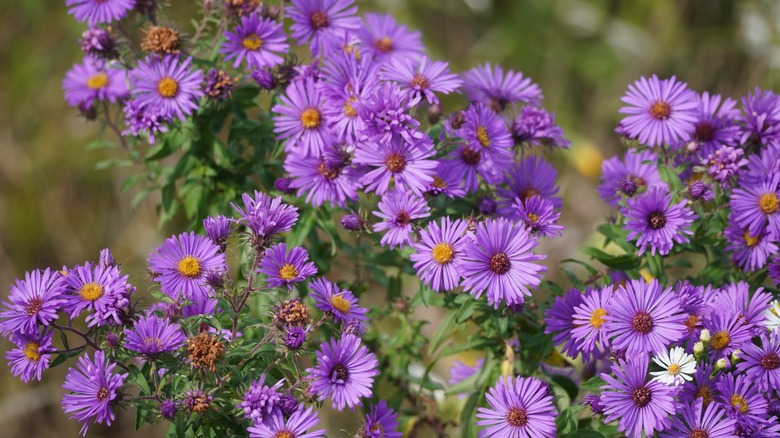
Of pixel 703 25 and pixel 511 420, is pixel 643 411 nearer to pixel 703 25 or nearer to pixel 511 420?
pixel 511 420

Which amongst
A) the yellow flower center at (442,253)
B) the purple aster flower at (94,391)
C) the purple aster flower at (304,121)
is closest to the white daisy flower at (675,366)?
the yellow flower center at (442,253)

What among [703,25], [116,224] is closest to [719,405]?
[116,224]

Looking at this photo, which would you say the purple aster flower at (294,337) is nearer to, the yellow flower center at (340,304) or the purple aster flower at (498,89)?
the yellow flower center at (340,304)

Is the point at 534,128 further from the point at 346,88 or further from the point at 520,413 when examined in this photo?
the point at 520,413

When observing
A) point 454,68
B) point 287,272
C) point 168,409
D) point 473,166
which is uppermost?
point 454,68

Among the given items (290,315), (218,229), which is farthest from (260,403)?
(218,229)

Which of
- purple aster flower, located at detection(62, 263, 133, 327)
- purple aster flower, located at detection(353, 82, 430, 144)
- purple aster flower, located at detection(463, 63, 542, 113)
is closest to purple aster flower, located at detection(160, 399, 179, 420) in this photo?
purple aster flower, located at detection(62, 263, 133, 327)
